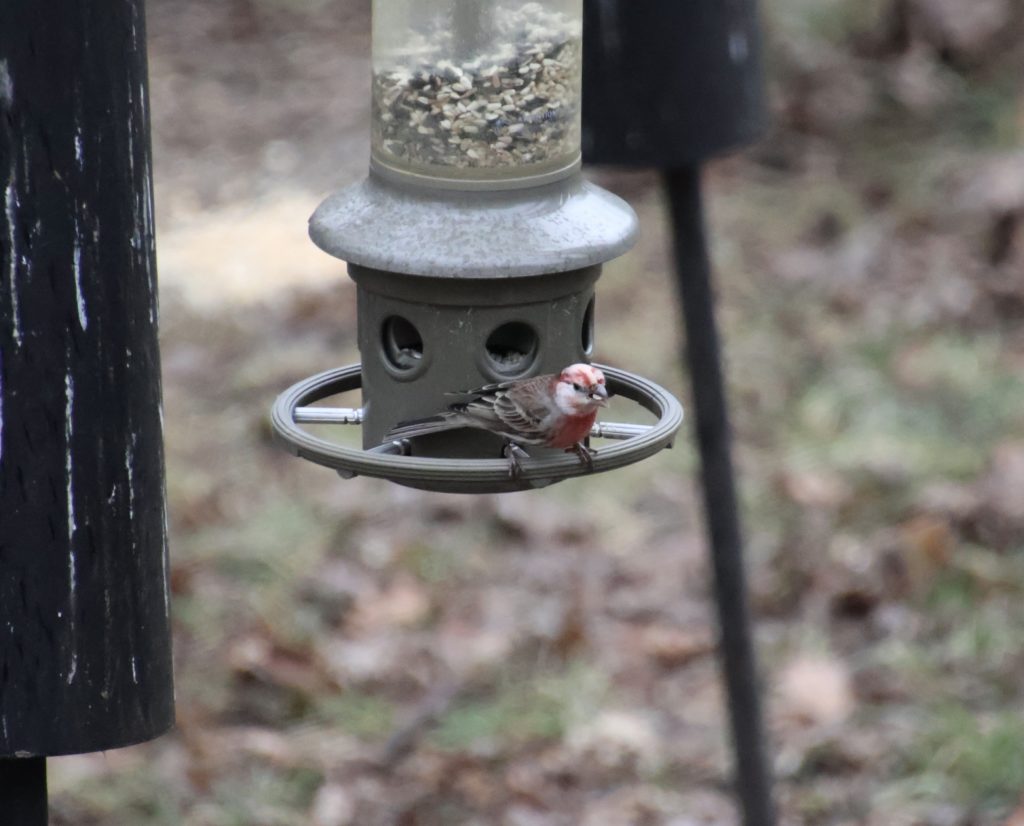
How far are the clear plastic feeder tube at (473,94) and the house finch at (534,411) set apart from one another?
1.20ft

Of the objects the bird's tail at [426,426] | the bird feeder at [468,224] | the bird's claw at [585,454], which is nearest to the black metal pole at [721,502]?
the bird feeder at [468,224]

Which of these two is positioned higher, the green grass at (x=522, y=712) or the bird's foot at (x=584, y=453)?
the bird's foot at (x=584, y=453)

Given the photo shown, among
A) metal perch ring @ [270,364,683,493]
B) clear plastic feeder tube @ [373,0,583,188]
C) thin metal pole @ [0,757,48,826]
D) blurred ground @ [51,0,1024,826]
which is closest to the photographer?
thin metal pole @ [0,757,48,826]

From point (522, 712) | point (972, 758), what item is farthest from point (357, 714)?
point (972, 758)

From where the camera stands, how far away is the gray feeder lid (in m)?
2.79

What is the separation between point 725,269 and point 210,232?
2.73m

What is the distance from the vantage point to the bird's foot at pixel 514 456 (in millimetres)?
2625

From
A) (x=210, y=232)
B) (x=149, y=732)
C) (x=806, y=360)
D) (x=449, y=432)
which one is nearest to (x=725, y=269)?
(x=806, y=360)

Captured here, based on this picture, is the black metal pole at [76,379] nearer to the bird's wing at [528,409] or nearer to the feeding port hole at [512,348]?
the bird's wing at [528,409]

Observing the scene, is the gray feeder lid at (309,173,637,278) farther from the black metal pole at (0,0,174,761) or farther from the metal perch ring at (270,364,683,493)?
the black metal pole at (0,0,174,761)

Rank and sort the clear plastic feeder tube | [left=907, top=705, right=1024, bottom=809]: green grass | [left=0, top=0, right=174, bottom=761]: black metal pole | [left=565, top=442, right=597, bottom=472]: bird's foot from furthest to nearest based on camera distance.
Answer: [left=907, top=705, right=1024, bottom=809]: green grass
the clear plastic feeder tube
[left=565, top=442, right=597, bottom=472]: bird's foot
[left=0, top=0, right=174, bottom=761]: black metal pole

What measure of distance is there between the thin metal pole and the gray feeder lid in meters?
1.03

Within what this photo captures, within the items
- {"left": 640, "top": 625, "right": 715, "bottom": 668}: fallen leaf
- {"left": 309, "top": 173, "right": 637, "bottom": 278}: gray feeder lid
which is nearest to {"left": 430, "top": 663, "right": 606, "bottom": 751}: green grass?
{"left": 640, "top": 625, "right": 715, "bottom": 668}: fallen leaf

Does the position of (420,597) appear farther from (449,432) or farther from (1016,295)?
(1016,295)
